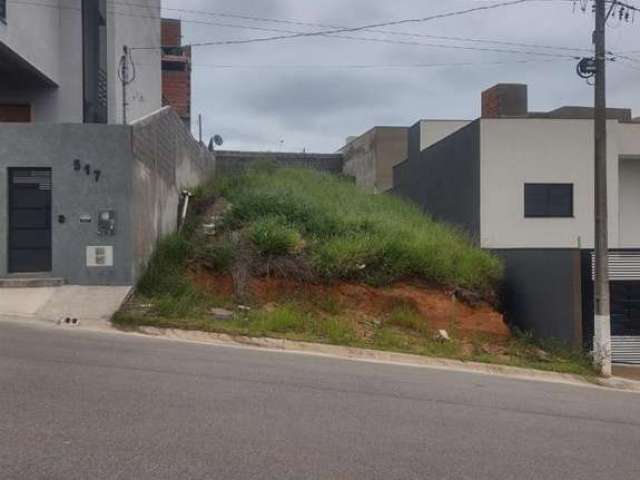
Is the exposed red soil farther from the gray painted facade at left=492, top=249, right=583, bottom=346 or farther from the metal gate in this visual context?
the metal gate

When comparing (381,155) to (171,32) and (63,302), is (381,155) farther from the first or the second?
(63,302)

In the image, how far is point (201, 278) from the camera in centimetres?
1594

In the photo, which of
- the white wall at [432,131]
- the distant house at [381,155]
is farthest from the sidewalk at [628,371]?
the distant house at [381,155]

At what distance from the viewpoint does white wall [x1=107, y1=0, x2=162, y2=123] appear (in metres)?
22.2

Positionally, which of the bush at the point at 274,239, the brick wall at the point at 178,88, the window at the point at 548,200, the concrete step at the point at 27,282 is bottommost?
the concrete step at the point at 27,282

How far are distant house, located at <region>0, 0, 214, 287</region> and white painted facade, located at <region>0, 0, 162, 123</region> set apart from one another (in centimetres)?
3

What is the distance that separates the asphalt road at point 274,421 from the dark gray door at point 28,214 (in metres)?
3.94

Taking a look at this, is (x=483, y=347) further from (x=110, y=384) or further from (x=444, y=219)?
(x=444, y=219)

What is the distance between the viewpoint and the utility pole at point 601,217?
13.8 meters

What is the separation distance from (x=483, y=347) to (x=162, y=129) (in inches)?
353

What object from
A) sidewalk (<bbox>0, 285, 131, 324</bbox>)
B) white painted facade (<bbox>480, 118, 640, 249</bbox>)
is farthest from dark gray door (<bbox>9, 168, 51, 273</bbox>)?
white painted facade (<bbox>480, 118, 640, 249</bbox>)

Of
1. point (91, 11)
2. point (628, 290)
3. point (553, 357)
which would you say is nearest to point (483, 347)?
point (553, 357)

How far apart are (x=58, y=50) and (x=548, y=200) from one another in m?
14.2

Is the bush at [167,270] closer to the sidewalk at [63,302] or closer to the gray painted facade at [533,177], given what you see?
the sidewalk at [63,302]
